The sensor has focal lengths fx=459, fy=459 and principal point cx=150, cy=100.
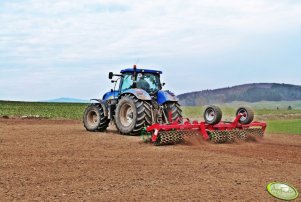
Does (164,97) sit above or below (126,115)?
above

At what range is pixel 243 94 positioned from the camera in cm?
1599

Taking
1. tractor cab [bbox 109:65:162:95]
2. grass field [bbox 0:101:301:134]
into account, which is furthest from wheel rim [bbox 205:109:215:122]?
tractor cab [bbox 109:65:162:95]

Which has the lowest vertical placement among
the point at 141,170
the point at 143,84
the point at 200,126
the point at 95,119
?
the point at 141,170

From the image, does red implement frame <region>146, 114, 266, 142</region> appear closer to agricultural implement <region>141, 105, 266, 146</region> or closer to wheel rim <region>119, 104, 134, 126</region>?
agricultural implement <region>141, 105, 266, 146</region>

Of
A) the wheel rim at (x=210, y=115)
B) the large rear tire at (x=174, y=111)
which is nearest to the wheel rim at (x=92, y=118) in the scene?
the large rear tire at (x=174, y=111)

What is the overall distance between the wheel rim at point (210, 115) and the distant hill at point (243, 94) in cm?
142

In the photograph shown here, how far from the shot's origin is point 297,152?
11328mm

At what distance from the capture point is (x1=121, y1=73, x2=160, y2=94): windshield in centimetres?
1530

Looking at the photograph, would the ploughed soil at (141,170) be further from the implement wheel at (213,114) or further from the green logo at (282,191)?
the implement wheel at (213,114)

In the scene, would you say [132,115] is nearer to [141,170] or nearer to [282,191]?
[141,170]

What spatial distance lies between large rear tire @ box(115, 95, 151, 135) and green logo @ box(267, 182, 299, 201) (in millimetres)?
7089

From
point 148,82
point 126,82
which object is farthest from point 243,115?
point 126,82

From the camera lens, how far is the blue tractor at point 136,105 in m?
14.0

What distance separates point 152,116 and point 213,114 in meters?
2.02
